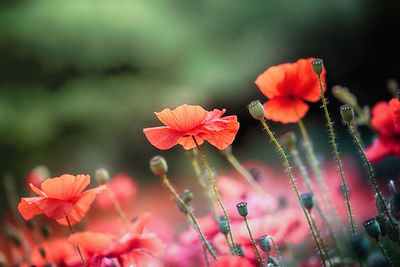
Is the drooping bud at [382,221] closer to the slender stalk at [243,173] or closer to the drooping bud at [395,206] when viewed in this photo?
the drooping bud at [395,206]

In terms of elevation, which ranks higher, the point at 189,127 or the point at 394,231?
the point at 189,127

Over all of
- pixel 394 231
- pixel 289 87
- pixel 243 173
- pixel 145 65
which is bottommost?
pixel 394 231

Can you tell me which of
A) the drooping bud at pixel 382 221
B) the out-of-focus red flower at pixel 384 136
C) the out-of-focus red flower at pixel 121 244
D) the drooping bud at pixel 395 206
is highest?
the out-of-focus red flower at pixel 384 136

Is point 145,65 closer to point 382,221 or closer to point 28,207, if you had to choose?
point 28,207

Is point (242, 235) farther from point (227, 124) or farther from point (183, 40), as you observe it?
point (183, 40)

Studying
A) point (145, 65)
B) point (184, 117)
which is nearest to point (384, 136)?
point (184, 117)

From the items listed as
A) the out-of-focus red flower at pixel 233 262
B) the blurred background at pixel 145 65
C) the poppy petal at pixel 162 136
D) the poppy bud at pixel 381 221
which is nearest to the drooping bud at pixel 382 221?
the poppy bud at pixel 381 221
